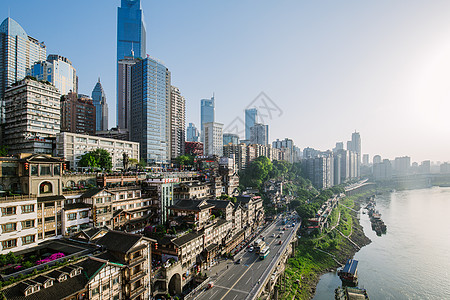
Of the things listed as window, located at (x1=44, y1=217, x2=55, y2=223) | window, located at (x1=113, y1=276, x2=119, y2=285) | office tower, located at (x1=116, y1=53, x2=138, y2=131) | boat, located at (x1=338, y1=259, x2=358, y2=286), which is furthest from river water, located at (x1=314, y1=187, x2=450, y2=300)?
office tower, located at (x1=116, y1=53, x2=138, y2=131)

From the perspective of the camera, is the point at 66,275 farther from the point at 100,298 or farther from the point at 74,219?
the point at 74,219

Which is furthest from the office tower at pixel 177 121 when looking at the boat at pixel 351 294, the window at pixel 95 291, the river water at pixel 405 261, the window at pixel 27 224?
the window at pixel 95 291

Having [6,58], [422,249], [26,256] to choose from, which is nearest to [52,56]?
[6,58]

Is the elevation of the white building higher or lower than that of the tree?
higher

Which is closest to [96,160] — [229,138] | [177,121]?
[177,121]

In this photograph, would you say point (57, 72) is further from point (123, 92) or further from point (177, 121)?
point (177, 121)

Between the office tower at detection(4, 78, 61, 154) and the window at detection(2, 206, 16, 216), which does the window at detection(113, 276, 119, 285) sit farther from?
the office tower at detection(4, 78, 61, 154)

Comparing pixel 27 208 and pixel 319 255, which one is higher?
pixel 27 208
